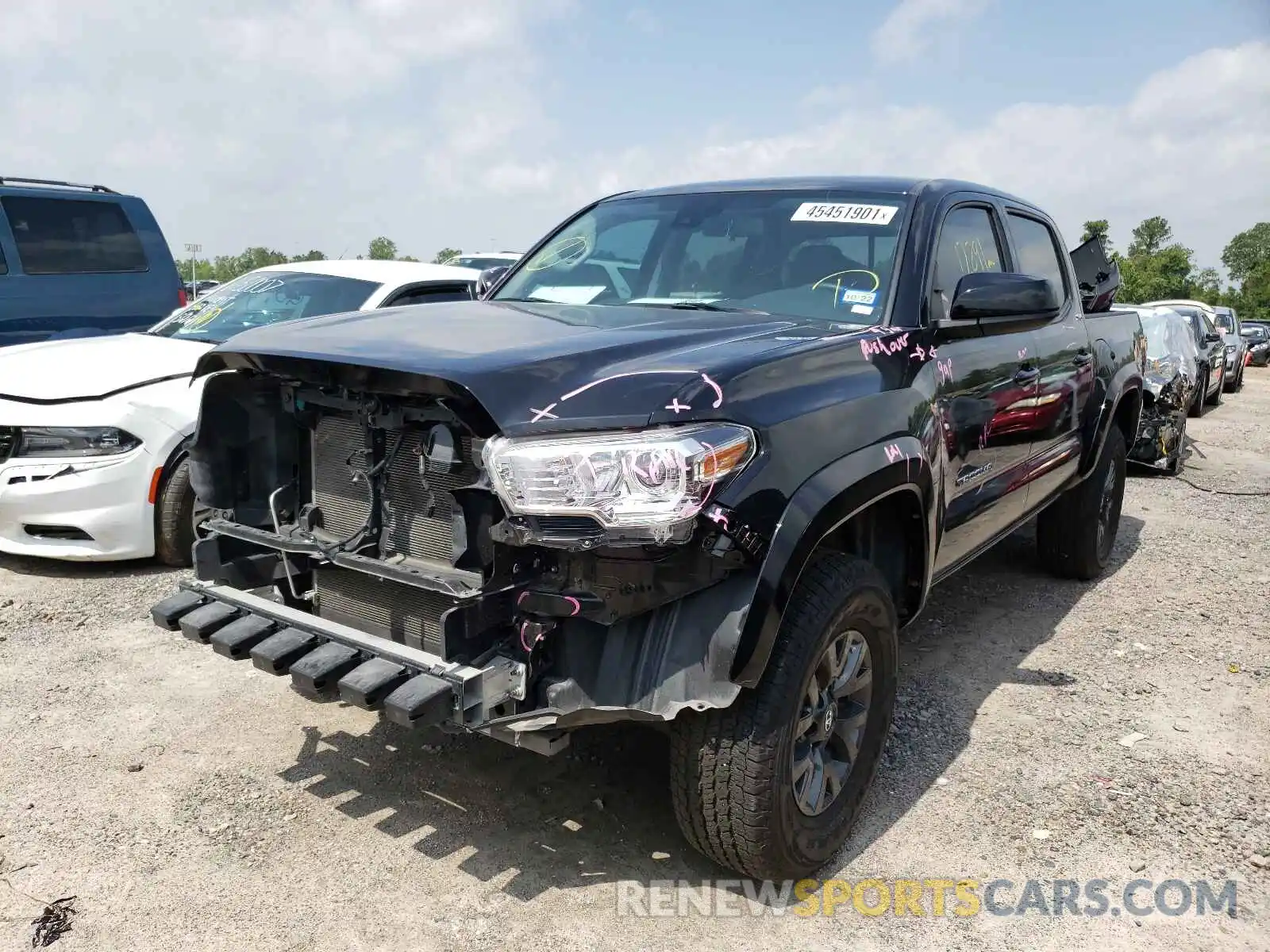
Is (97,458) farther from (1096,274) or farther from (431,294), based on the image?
(1096,274)

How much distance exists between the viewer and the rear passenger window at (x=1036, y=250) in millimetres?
4582

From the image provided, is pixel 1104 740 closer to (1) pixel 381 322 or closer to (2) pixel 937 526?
(2) pixel 937 526

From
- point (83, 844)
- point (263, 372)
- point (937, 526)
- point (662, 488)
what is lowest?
point (83, 844)

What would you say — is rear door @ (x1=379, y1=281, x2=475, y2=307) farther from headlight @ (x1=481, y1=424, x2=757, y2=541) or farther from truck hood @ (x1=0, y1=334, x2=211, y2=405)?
headlight @ (x1=481, y1=424, x2=757, y2=541)

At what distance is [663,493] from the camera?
2281 mm

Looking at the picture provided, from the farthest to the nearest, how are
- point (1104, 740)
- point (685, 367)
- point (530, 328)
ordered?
point (1104, 740)
point (530, 328)
point (685, 367)

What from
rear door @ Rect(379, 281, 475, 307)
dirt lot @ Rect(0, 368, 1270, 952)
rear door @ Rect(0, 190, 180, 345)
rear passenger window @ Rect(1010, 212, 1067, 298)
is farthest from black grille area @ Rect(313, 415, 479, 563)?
rear door @ Rect(0, 190, 180, 345)

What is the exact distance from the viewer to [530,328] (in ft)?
9.77

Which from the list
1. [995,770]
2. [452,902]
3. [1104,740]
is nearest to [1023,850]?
[995,770]

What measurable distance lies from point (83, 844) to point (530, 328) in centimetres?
198

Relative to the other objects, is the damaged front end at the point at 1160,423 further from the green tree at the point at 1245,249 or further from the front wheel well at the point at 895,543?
the green tree at the point at 1245,249

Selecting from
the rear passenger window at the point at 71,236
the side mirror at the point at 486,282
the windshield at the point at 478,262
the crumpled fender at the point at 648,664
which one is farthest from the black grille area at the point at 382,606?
the windshield at the point at 478,262

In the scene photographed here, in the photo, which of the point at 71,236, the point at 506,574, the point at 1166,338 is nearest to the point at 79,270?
the point at 71,236

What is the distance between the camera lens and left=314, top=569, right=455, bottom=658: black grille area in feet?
8.90
